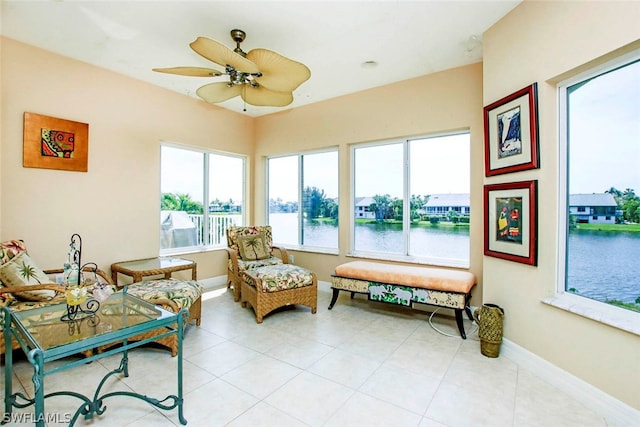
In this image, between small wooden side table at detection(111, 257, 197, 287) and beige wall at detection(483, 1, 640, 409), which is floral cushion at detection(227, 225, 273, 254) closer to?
small wooden side table at detection(111, 257, 197, 287)

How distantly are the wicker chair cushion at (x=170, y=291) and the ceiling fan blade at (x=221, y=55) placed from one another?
1.97 metres

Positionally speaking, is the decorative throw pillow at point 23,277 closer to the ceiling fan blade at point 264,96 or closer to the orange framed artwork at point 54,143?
the orange framed artwork at point 54,143

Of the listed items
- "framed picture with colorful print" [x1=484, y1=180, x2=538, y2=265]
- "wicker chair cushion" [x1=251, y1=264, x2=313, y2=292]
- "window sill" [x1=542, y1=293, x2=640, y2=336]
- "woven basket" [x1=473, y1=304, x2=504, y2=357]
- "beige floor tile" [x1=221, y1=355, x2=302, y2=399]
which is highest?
"framed picture with colorful print" [x1=484, y1=180, x2=538, y2=265]

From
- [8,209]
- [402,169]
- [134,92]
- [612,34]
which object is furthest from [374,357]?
[134,92]

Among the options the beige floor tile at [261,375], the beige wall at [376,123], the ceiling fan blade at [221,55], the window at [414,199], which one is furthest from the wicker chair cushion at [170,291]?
the window at [414,199]

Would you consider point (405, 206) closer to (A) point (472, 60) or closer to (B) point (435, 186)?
(B) point (435, 186)

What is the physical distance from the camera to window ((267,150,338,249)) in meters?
4.63

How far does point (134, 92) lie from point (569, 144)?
14.7 feet

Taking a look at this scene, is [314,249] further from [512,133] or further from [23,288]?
[23,288]

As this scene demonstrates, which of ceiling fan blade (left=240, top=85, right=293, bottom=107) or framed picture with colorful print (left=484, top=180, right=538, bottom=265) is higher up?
ceiling fan blade (left=240, top=85, right=293, bottom=107)

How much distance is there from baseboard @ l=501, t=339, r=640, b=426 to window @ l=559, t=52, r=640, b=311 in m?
0.52

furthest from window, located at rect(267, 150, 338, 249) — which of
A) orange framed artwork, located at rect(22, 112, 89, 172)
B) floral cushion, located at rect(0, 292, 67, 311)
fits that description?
floral cushion, located at rect(0, 292, 67, 311)

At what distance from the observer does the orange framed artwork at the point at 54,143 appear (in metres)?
2.96

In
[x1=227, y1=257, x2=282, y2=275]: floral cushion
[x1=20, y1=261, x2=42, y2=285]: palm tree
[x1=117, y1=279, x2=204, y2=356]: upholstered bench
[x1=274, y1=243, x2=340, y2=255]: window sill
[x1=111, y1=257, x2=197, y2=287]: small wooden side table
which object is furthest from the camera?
[x1=274, y1=243, x2=340, y2=255]: window sill
